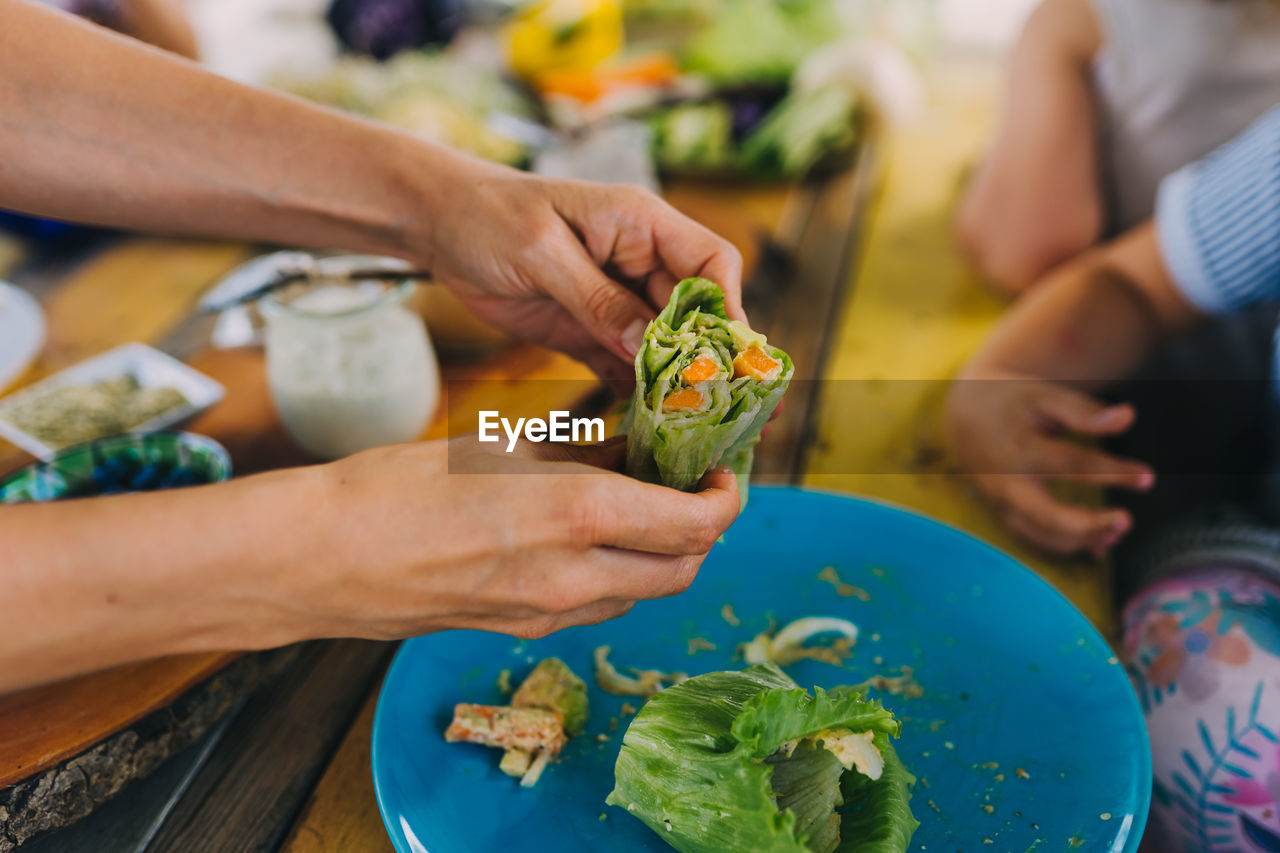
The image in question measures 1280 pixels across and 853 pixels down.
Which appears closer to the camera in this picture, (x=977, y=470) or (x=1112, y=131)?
(x=977, y=470)

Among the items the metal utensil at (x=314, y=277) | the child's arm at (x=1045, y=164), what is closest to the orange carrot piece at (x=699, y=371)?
the metal utensil at (x=314, y=277)

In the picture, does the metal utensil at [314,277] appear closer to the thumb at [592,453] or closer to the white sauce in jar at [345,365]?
the white sauce in jar at [345,365]

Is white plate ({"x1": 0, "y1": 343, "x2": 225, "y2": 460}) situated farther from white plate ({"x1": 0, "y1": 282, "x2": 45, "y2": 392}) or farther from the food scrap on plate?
the food scrap on plate

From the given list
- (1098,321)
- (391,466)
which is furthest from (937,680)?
(1098,321)

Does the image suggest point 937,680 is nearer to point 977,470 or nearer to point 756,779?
point 756,779

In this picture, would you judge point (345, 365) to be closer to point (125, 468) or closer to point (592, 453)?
point (125, 468)

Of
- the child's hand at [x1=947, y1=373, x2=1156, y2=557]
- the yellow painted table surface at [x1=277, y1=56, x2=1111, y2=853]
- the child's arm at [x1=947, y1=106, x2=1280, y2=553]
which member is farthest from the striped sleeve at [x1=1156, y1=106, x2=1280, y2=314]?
the yellow painted table surface at [x1=277, y1=56, x2=1111, y2=853]
